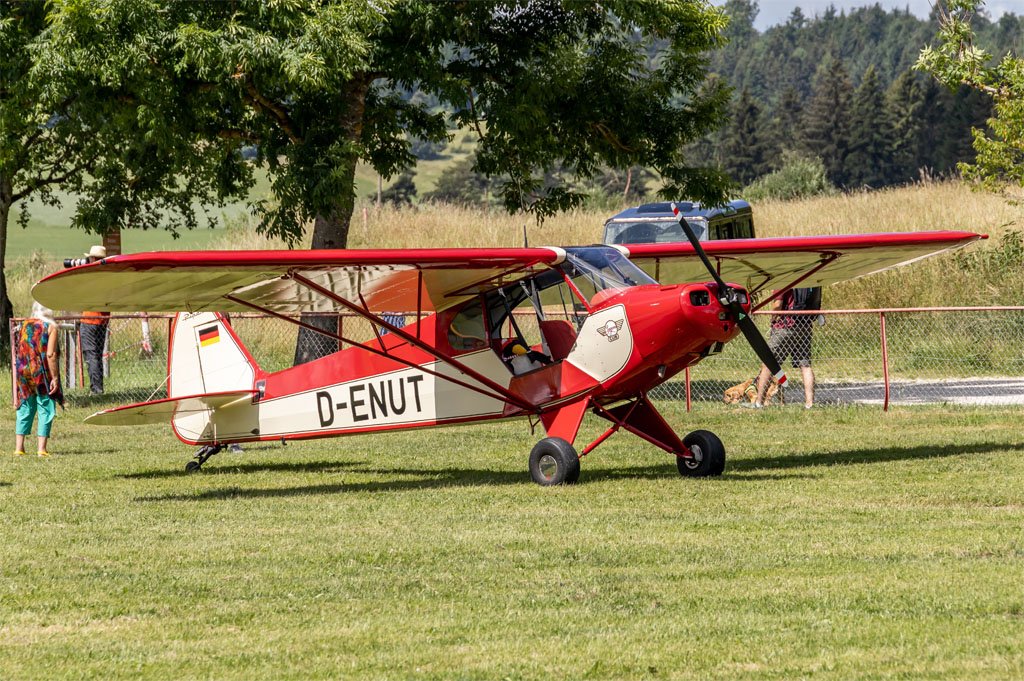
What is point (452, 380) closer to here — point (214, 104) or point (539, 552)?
point (539, 552)

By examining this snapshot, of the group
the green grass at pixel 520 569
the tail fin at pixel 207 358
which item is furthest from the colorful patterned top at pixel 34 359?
the tail fin at pixel 207 358

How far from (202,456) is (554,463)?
13.8 ft

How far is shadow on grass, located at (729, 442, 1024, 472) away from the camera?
12.8 metres

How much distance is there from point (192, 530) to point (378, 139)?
44.7ft

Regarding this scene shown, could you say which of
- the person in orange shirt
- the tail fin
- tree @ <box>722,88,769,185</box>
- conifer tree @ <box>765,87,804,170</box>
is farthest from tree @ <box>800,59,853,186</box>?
the tail fin

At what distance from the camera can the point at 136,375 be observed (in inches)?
953

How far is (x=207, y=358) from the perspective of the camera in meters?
13.8

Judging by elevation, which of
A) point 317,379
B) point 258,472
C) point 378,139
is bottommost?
point 258,472

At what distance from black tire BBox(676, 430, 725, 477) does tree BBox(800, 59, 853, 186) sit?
90.2 m

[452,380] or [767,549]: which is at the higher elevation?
[452,380]

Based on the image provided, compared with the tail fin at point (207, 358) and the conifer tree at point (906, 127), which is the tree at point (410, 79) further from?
the conifer tree at point (906, 127)

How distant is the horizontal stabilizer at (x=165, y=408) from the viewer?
40.4ft

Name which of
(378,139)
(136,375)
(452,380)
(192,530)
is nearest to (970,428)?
(452,380)

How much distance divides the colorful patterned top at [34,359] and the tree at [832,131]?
89849 mm
